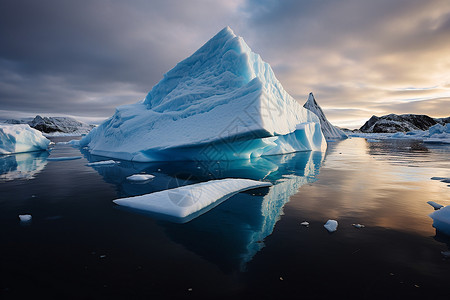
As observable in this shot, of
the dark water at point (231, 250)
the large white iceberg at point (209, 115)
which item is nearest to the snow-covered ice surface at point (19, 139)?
the large white iceberg at point (209, 115)

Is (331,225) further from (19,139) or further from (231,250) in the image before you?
(19,139)

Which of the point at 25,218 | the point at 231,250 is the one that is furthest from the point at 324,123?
the point at 25,218

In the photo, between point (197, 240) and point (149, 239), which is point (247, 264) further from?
point (149, 239)

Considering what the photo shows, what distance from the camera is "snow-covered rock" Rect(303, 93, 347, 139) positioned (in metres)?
45.7

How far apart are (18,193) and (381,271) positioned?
24.8ft

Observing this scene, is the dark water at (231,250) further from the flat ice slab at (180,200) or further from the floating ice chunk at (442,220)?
the flat ice slab at (180,200)

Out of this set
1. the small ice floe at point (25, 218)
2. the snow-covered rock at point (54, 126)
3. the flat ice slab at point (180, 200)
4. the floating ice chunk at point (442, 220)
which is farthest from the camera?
the snow-covered rock at point (54, 126)

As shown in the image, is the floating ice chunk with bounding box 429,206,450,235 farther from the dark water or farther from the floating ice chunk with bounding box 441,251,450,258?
the floating ice chunk with bounding box 441,251,450,258

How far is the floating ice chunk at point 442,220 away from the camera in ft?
11.7

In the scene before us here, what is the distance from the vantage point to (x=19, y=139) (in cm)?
1755

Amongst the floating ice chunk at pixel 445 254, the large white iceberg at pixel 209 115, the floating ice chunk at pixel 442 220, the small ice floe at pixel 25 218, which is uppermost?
the large white iceberg at pixel 209 115

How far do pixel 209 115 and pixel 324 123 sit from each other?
133 ft

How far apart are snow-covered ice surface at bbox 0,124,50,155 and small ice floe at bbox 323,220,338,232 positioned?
20.7 m

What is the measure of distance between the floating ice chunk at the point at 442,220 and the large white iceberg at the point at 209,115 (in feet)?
20.5
